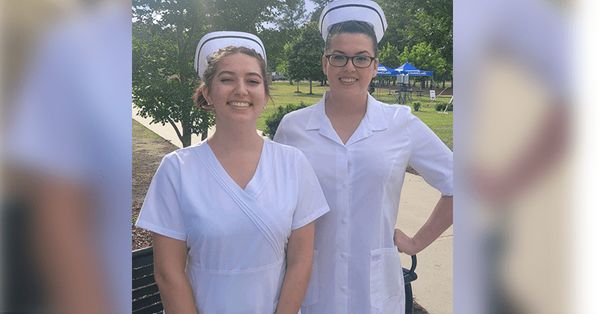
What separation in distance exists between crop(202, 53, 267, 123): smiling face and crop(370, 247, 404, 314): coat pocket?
0.76 m

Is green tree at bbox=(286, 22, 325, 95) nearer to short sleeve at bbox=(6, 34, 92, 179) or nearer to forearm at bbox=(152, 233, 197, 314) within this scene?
forearm at bbox=(152, 233, 197, 314)

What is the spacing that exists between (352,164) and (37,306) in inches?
45.3

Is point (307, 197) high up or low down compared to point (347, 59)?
down

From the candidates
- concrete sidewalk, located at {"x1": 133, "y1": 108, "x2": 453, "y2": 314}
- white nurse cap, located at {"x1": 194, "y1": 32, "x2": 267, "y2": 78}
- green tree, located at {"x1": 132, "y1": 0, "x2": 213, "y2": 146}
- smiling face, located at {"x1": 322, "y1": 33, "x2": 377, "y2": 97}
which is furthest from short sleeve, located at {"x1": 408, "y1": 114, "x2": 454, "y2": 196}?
green tree, located at {"x1": 132, "y1": 0, "x2": 213, "y2": 146}

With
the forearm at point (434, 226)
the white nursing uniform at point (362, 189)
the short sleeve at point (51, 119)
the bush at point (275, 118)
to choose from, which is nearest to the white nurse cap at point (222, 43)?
the white nursing uniform at point (362, 189)

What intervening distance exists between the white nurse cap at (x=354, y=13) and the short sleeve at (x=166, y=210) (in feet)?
2.72

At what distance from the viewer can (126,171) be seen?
3.89 ft

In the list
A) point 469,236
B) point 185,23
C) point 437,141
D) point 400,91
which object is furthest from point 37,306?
point 400,91

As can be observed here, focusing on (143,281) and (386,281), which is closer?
(386,281)

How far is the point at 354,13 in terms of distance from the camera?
192cm

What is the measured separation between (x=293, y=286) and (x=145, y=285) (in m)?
1.00

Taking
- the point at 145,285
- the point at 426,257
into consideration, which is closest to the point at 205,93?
the point at 145,285

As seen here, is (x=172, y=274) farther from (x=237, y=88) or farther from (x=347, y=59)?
(x=347, y=59)

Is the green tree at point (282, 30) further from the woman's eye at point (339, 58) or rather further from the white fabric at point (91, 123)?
the white fabric at point (91, 123)
